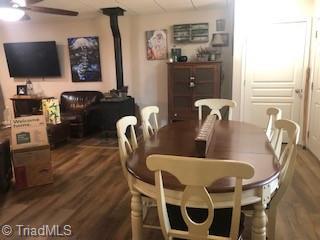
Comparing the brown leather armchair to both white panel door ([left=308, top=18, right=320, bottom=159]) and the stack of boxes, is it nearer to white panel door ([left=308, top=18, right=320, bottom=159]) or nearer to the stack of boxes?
the stack of boxes

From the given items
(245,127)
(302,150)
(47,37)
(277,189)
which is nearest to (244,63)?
(302,150)

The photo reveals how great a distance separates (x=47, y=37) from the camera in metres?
5.70

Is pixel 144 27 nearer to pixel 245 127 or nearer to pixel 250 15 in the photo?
pixel 250 15

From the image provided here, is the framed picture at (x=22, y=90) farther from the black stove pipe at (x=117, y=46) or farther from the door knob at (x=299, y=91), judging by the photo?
the door knob at (x=299, y=91)

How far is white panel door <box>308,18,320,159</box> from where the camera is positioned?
362cm

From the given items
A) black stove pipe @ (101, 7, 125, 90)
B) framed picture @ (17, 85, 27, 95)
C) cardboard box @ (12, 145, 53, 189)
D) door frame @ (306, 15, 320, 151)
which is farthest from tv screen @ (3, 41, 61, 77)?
door frame @ (306, 15, 320, 151)

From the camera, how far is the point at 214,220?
1.48 m

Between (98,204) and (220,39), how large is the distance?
340 centimetres

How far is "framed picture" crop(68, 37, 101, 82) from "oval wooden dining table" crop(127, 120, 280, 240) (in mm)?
3641

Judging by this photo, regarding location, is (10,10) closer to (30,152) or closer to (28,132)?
(28,132)

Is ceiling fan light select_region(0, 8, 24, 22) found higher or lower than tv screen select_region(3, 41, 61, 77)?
higher

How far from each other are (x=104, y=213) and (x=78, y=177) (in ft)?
3.18

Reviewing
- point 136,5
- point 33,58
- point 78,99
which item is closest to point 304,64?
point 136,5

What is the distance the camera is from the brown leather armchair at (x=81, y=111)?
4996 millimetres
